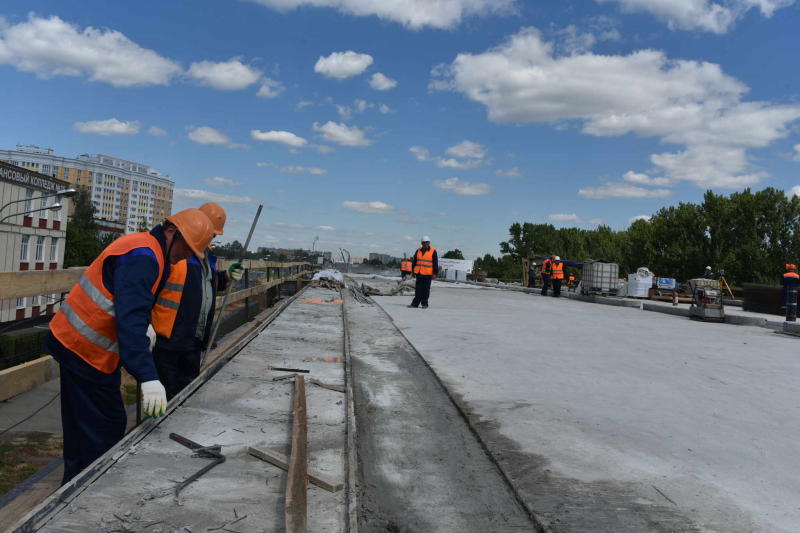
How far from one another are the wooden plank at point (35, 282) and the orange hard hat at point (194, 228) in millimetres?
1203

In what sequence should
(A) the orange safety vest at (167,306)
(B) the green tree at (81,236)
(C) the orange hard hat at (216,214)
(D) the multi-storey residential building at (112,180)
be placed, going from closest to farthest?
(A) the orange safety vest at (167,306) → (C) the orange hard hat at (216,214) → (B) the green tree at (81,236) → (D) the multi-storey residential building at (112,180)

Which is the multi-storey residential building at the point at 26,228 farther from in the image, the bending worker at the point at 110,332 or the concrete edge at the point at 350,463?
the bending worker at the point at 110,332

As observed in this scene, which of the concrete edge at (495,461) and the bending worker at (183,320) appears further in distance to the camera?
the bending worker at (183,320)

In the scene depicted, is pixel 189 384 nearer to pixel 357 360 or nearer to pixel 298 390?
pixel 298 390

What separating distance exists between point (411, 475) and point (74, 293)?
7.01 ft

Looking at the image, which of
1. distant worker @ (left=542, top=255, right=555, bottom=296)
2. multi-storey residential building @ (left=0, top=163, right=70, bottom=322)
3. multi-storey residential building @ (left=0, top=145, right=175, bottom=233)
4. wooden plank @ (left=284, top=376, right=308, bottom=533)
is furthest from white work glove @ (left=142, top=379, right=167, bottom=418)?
multi-storey residential building @ (left=0, top=145, right=175, bottom=233)

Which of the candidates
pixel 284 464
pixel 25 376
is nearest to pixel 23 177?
pixel 25 376

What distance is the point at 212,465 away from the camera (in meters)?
3.04

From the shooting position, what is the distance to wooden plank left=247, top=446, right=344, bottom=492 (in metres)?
2.87

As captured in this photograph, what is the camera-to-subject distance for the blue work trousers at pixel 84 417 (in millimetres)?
3197

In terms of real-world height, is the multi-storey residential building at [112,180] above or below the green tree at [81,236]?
above

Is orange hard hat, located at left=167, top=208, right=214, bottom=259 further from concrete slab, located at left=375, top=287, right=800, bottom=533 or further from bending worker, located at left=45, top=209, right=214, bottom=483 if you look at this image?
concrete slab, located at left=375, top=287, right=800, bottom=533

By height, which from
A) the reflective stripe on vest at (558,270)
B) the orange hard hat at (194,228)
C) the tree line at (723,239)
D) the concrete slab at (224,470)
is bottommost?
the concrete slab at (224,470)

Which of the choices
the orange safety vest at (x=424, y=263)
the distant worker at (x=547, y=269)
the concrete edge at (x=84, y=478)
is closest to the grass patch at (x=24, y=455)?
the concrete edge at (x=84, y=478)
